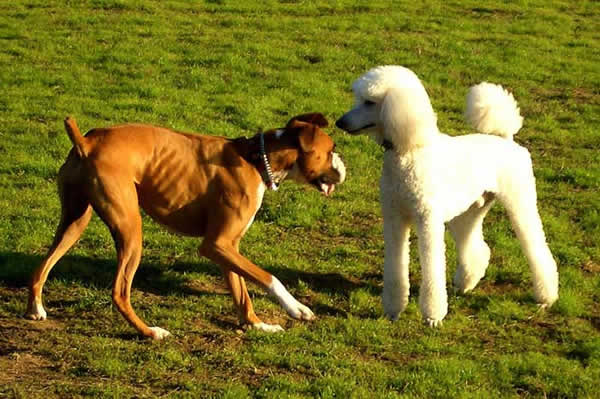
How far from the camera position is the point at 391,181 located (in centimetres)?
751

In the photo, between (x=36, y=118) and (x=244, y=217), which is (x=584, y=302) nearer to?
(x=244, y=217)

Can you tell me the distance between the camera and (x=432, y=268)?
7434 mm

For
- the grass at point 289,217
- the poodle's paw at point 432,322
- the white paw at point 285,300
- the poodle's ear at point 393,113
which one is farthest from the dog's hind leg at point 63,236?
the poodle's paw at point 432,322

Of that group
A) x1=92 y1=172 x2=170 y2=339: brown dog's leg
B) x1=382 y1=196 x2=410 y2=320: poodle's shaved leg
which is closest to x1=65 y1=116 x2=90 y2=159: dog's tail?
x1=92 y1=172 x2=170 y2=339: brown dog's leg

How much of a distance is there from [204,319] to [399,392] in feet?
6.24

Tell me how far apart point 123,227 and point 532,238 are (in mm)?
3631

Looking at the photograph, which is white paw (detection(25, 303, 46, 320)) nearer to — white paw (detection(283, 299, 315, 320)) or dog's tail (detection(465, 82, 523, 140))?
white paw (detection(283, 299, 315, 320))

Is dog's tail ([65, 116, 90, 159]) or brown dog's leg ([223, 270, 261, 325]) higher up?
dog's tail ([65, 116, 90, 159])

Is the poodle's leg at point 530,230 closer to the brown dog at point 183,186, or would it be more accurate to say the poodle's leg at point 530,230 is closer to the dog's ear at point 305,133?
the brown dog at point 183,186

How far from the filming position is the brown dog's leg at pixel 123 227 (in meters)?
6.71

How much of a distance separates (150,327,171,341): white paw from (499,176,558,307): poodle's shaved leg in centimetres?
310

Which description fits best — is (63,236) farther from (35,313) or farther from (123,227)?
(123,227)

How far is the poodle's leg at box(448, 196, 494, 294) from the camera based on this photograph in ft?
27.4

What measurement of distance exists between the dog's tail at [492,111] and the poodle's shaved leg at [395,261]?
135 cm
